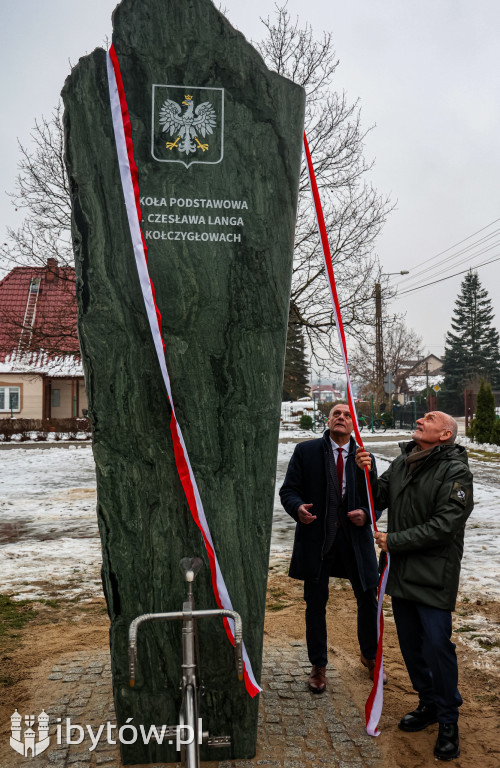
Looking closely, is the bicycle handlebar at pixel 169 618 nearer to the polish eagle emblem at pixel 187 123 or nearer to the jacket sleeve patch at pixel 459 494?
the jacket sleeve patch at pixel 459 494

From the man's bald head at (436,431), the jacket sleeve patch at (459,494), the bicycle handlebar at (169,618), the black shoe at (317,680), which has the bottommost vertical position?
the black shoe at (317,680)

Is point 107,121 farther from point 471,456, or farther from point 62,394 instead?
point 62,394

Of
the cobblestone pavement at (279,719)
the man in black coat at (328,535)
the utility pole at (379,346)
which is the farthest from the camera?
the utility pole at (379,346)

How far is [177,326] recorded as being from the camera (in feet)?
10.1

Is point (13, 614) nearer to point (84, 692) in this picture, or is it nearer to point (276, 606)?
point (84, 692)

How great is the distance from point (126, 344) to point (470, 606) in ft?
12.9

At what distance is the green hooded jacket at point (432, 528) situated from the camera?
3.19 metres

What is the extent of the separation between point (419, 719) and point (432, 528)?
1.10 meters

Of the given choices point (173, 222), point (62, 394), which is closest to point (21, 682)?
point (173, 222)

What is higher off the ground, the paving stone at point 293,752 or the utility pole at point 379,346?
the utility pole at point 379,346

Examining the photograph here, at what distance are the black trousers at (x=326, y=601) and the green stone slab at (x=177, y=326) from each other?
830 mm

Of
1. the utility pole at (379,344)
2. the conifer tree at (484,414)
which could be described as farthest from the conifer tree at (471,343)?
the conifer tree at (484,414)

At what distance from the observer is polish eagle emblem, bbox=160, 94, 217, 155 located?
3053 millimetres

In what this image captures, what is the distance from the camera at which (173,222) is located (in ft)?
10.1
